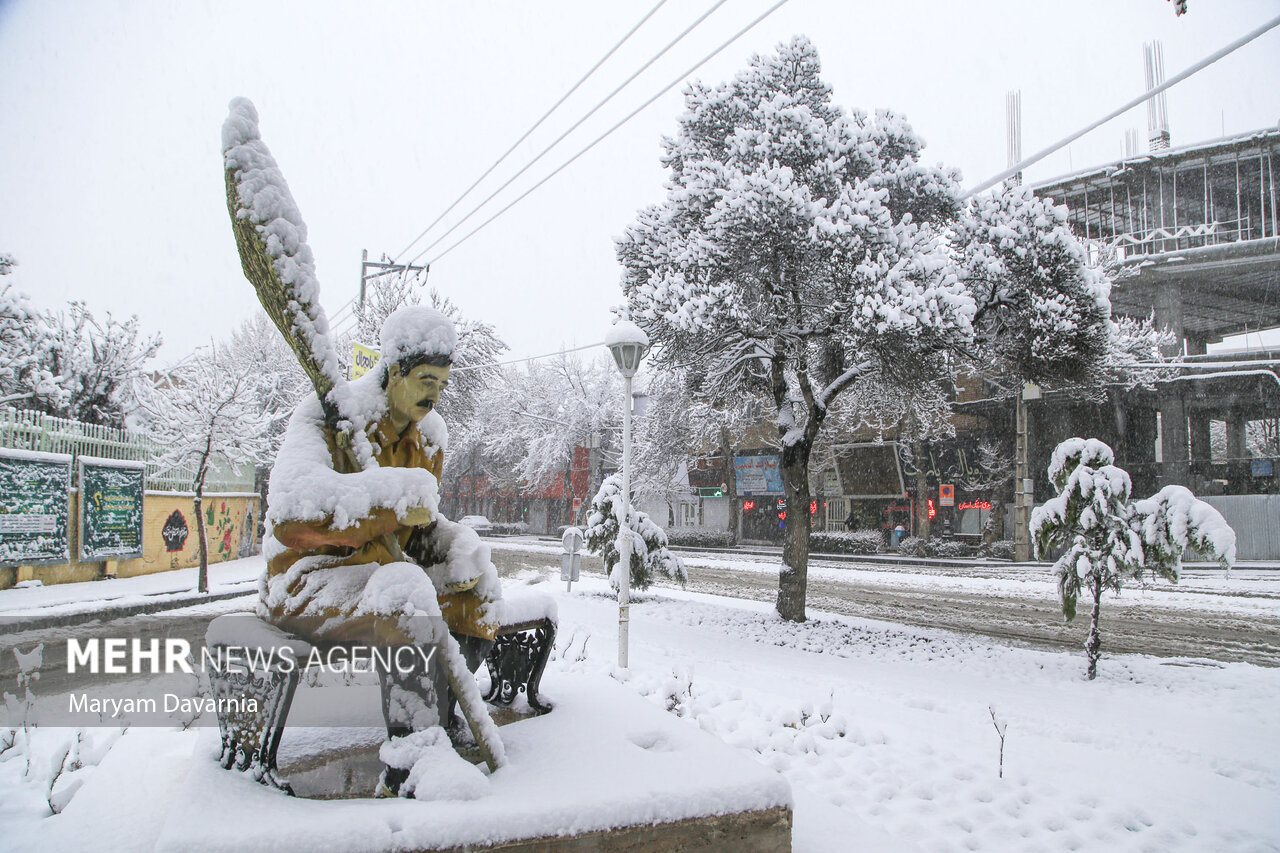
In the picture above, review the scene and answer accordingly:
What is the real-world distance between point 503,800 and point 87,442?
15.6m

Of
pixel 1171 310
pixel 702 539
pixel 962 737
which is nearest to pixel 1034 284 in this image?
pixel 962 737

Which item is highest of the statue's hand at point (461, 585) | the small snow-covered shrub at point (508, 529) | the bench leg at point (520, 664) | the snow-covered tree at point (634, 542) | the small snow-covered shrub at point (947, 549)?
the statue's hand at point (461, 585)

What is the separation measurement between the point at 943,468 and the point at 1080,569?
23658 mm

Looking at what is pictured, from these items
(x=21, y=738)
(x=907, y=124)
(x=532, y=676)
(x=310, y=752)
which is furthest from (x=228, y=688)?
(x=907, y=124)

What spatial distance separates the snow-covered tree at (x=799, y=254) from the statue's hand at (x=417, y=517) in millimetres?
7446

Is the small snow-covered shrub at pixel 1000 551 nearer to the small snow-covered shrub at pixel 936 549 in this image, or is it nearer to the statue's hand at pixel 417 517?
the small snow-covered shrub at pixel 936 549

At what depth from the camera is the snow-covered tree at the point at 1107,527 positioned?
705cm

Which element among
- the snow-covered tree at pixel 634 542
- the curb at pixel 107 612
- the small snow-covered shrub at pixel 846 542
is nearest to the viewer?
the curb at pixel 107 612

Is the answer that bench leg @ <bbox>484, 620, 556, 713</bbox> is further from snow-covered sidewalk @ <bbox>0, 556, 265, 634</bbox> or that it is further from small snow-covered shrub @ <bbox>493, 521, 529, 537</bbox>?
small snow-covered shrub @ <bbox>493, 521, 529, 537</bbox>

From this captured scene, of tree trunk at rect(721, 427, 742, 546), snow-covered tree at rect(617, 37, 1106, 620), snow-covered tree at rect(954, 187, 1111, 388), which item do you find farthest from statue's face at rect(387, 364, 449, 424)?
tree trunk at rect(721, 427, 742, 546)

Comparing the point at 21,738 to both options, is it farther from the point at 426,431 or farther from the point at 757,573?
the point at 757,573

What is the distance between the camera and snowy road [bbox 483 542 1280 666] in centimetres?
1051

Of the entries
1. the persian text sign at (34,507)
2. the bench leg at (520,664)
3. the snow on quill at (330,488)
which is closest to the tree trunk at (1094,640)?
the bench leg at (520,664)

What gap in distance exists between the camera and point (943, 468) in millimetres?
29812
